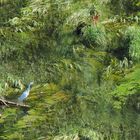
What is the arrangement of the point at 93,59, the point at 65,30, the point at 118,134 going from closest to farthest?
the point at 118,134, the point at 93,59, the point at 65,30

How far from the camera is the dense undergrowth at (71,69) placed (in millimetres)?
7977

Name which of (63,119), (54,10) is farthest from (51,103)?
(54,10)

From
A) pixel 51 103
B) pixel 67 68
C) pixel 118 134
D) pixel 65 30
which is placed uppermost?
pixel 65 30

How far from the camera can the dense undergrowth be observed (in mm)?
7977

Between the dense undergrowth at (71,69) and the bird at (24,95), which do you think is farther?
the bird at (24,95)

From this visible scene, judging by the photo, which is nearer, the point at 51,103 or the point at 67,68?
the point at 51,103

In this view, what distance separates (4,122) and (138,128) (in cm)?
196

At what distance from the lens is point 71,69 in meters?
9.68

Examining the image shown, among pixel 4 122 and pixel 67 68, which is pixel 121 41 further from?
pixel 4 122

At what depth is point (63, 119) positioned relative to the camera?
8109 millimetres

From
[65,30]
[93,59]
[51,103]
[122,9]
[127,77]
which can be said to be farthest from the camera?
[122,9]

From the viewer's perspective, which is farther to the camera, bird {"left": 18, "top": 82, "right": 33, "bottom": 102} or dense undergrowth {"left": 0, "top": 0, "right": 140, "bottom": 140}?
bird {"left": 18, "top": 82, "right": 33, "bottom": 102}

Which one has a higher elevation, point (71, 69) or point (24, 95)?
point (71, 69)

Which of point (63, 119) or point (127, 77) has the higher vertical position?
point (127, 77)
